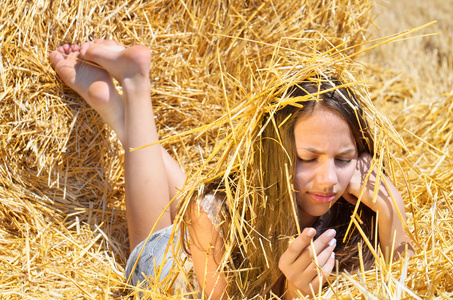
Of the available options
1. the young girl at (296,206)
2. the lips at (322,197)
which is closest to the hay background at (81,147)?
the young girl at (296,206)

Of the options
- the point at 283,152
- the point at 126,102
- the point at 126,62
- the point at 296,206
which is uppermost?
the point at 126,62

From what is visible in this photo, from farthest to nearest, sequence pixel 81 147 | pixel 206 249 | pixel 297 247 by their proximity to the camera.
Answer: pixel 81 147 → pixel 206 249 → pixel 297 247

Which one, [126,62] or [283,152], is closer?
[283,152]

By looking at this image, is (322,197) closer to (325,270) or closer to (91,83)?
(325,270)

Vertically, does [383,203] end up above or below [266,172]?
below

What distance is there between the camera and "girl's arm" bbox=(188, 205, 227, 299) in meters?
1.27

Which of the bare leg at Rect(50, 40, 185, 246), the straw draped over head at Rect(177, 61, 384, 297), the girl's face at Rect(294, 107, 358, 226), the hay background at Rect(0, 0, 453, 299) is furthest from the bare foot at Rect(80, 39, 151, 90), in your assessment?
the girl's face at Rect(294, 107, 358, 226)

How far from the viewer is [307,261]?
1160 mm

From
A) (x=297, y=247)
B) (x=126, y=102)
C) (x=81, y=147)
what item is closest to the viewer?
(x=297, y=247)

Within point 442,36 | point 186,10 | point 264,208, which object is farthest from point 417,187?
point 442,36

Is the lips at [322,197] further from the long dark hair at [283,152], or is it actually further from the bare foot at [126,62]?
the bare foot at [126,62]

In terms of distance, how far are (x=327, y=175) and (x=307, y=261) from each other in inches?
7.2

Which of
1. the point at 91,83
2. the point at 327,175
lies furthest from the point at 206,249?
the point at 91,83

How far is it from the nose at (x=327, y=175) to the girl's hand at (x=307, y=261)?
0.10m
